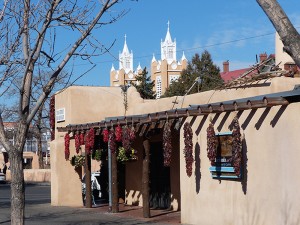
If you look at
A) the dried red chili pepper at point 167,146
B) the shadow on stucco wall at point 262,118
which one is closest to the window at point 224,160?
the shadow on stucco wall at point 262,118

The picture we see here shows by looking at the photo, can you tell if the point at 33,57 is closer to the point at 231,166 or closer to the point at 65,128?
the point at 231,166

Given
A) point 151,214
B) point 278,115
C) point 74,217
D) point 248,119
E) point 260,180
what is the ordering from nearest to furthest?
point 278,115
point 260,180
point 248,119
point 74,217
point 151,214

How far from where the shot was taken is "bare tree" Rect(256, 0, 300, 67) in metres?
5.22

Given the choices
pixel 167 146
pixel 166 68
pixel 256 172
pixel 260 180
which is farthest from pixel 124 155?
pixel 166 68

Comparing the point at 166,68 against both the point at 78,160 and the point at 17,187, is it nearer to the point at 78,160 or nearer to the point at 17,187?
the point at 78,160

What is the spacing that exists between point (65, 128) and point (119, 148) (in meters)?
3.13

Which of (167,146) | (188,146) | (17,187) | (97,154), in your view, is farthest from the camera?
(97,154)

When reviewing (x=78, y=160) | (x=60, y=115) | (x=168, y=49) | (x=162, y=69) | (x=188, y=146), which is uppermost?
(x=168, y=49)

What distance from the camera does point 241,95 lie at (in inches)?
621

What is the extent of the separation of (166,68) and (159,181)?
69383 mm

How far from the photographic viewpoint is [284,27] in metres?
5.43

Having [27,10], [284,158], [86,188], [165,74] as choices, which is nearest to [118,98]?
[86,188]

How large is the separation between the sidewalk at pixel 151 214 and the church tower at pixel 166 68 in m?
66.0

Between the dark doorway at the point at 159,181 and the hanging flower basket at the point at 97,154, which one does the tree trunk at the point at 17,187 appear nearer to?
the dark doorway at the point at 159,181
